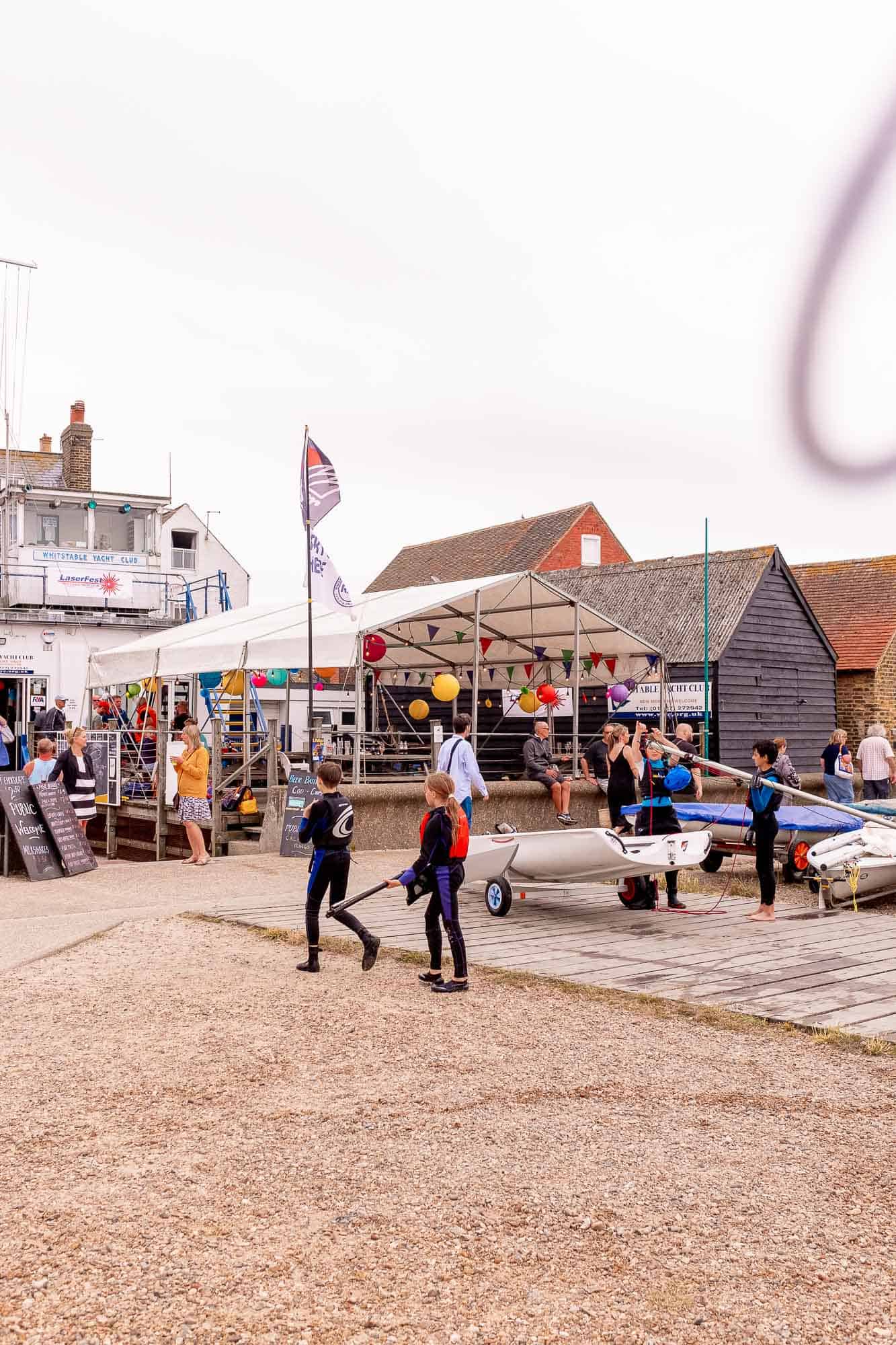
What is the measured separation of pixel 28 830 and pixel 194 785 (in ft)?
6.30

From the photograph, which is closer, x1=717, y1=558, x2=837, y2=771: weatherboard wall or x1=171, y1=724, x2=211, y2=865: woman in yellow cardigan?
x1=171, y1=724, x2=211, y2=865: woman in yellow cardigan

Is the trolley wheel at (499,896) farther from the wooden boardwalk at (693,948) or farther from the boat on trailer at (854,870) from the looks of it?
the boat on trailer at (854,870)

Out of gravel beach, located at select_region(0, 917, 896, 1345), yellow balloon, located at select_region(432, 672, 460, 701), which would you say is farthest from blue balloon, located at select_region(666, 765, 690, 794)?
yellow balloon, located at select_region(432, 672, 460, 701)

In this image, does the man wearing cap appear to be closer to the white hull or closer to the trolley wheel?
the trolley wheel

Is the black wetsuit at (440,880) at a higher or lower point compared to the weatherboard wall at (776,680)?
lower

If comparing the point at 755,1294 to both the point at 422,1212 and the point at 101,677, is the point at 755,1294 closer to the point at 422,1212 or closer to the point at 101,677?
the point at 422,1212

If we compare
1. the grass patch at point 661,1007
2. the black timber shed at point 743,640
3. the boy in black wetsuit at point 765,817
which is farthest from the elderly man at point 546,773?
the black timber shed at point 743,640

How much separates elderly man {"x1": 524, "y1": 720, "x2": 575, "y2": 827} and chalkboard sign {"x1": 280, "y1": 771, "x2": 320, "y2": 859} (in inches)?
141

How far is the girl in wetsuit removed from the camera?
7785 mm

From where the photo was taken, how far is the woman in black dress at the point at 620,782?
11867 millimetres

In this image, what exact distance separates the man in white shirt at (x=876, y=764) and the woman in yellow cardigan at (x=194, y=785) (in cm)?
1005

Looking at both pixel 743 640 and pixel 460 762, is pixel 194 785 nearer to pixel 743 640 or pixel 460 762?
pixel 460 762

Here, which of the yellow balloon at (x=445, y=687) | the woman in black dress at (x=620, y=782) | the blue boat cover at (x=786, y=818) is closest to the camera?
the woman in black dress at (x=620, y=782)

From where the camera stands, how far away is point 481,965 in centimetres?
846
